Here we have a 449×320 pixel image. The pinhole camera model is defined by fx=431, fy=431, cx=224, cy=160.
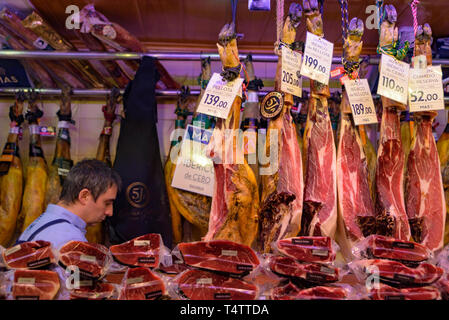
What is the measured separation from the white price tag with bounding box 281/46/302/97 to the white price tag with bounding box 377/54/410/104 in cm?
42

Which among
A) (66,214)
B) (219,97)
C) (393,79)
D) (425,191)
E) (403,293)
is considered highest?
(393,79)

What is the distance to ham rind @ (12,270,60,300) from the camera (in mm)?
1529

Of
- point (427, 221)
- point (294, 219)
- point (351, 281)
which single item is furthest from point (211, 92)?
point (427, 221)

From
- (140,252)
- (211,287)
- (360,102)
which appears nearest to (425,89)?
(360,102)

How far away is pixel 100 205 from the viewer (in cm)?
262

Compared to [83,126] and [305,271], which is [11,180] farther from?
[305,271]

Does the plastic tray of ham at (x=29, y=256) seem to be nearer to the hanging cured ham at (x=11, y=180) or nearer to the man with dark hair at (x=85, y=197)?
the man with dark hair at (x=85, y=197)

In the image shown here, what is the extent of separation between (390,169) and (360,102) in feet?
1.30

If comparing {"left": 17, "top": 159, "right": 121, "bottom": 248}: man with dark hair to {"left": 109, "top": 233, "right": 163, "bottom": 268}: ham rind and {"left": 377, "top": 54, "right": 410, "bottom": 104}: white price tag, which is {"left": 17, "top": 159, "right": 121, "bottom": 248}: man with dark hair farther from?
{"left": 377, "top": 54, "right": 410, "bottom": 104}: white price tag

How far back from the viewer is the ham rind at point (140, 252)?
1745mm

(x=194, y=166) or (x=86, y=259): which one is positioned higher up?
(x=194, y=166)

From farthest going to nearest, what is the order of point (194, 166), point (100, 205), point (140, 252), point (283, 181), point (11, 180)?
point (11, 180) < point (194, 166) < point (100, 205) < point (283, 181) < point (140, 252)

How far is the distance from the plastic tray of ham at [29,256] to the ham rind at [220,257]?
0.51 m
